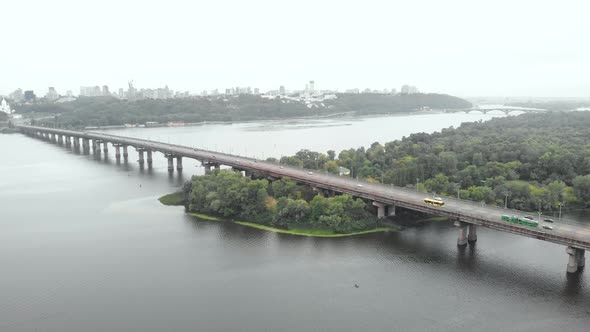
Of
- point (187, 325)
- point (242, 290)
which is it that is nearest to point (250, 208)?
point (242, 290)

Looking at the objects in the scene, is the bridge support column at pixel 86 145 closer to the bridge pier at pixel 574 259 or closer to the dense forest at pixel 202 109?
the dense forest at pixel 202 109

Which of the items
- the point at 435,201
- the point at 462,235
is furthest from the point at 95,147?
the point at 462,235

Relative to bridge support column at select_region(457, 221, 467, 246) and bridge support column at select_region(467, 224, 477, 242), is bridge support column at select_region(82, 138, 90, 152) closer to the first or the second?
bridge support column at select_region(457, 221, 467, 246)

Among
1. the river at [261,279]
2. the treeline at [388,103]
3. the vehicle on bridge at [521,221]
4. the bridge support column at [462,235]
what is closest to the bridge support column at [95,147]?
the river at [261,279]

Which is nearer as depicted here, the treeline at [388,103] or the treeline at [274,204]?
the treeline at [274,204]

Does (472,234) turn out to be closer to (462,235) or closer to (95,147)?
(462,235)
